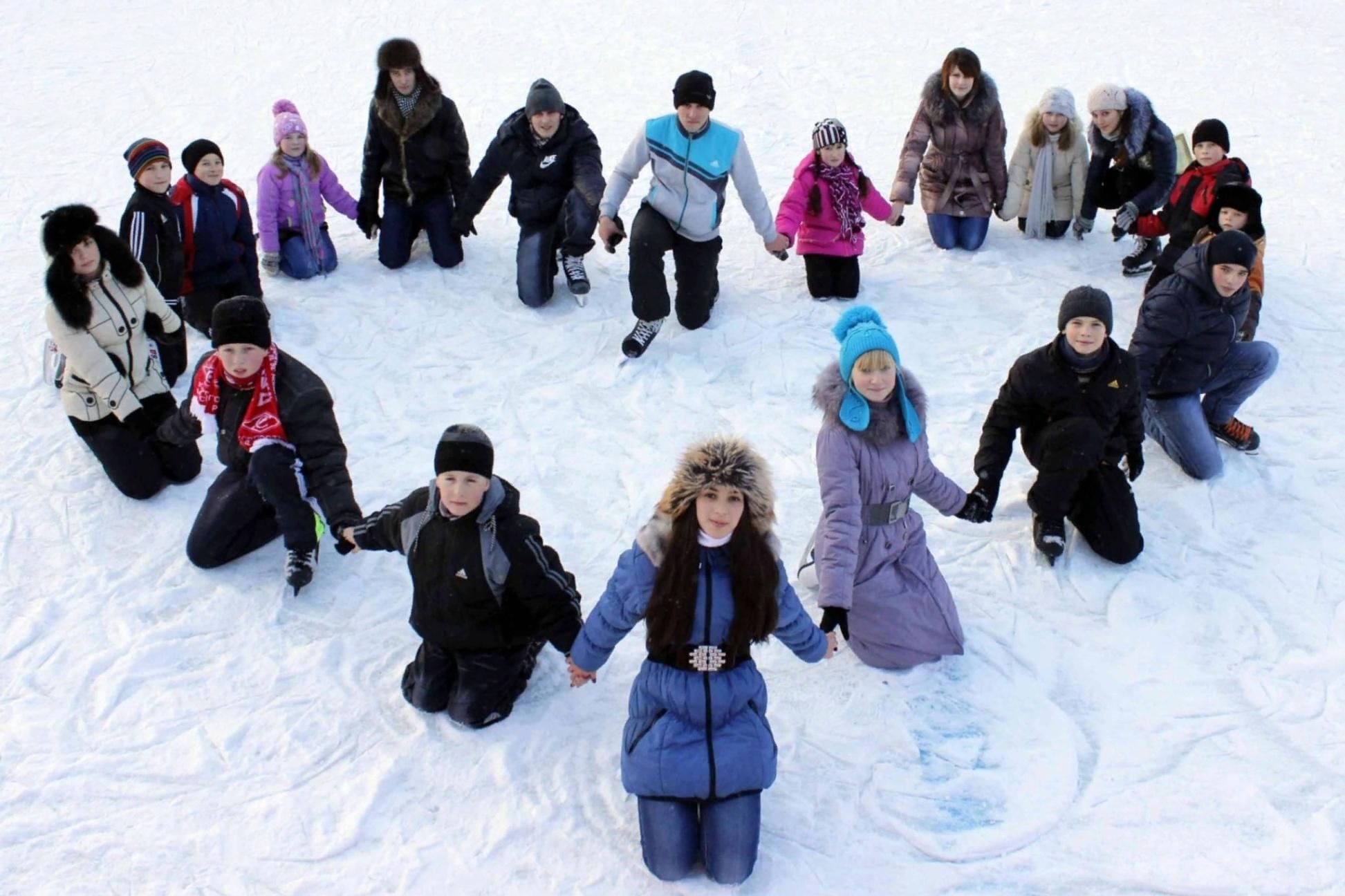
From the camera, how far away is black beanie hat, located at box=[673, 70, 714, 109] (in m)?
6.11

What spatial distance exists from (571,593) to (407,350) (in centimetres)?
305

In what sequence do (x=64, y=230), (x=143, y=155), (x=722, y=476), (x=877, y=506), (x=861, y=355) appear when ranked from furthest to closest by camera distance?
(x=143, y=155), (x=64, y=230), (x=877, y=506), (x=861, y=355), (x=722, y=476)

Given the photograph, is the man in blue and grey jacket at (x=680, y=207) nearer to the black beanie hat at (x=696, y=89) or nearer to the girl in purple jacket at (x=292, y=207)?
the black beanie hat at (x=696, y=89)

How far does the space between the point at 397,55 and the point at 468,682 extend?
4.37 metres

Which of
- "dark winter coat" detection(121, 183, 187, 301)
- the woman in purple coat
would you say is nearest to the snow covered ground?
the woman in purple coat

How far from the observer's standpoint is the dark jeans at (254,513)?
184 inches

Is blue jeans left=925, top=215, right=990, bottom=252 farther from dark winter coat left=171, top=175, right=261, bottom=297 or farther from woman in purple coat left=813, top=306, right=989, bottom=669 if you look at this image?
dark winter coat left=171, top=175, right=261, bottom=297

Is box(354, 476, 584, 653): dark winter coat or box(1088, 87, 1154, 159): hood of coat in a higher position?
box(1088, 87, 1154, 159): hood of coat

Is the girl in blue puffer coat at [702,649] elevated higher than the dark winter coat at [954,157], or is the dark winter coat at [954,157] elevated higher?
the dark winter coat at [954,157]

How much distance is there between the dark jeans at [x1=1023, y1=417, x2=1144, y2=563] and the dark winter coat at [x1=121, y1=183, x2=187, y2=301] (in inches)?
178

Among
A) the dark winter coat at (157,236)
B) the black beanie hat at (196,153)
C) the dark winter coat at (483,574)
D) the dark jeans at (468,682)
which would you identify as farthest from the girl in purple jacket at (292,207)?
the dark jeans at (468,682)

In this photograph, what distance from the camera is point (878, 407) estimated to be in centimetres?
421

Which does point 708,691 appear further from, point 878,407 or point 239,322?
point 239,322

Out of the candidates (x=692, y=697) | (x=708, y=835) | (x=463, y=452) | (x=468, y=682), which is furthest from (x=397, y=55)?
(x=708, y=835)
